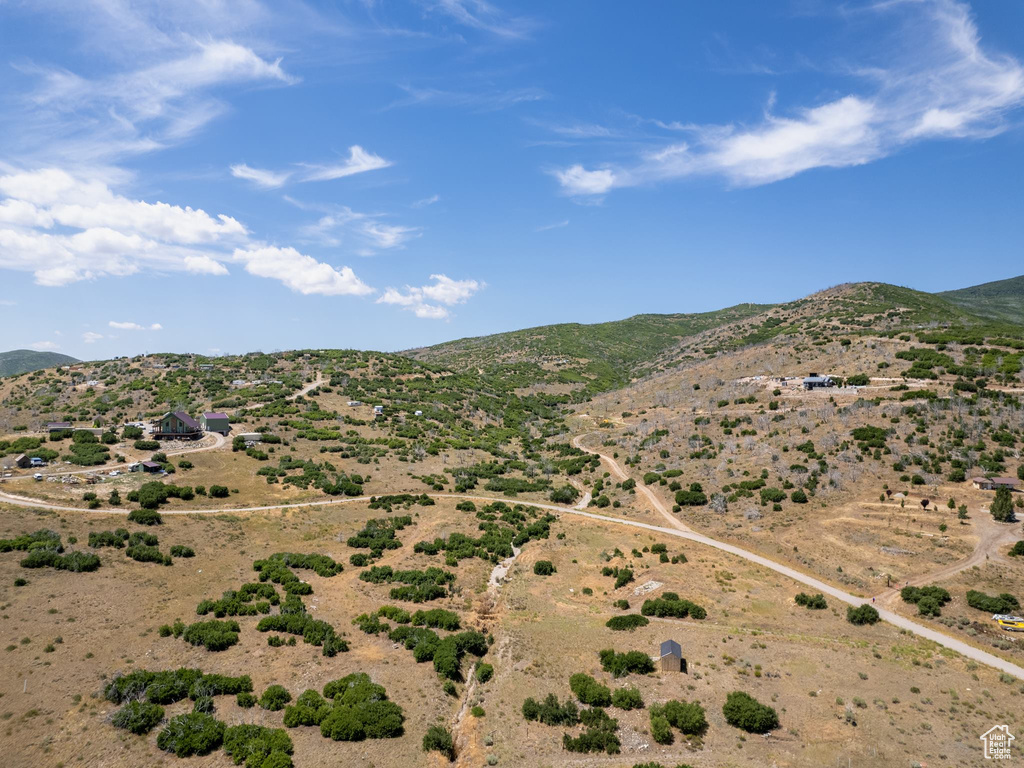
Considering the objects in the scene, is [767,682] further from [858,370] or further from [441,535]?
[858,370]

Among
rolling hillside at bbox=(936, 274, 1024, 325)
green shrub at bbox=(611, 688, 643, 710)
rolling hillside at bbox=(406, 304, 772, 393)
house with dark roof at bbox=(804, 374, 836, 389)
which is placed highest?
rolling hillside at bbox=(936, 274, 1024, 325)

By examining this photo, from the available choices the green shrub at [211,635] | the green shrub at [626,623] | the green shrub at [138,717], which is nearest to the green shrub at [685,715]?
the green shrub at [626,623]

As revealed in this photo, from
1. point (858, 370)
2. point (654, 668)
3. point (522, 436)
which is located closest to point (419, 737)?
point (654, 668)

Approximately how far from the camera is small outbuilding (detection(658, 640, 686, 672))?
27.5m

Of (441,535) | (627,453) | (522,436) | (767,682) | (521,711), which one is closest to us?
(521,711)

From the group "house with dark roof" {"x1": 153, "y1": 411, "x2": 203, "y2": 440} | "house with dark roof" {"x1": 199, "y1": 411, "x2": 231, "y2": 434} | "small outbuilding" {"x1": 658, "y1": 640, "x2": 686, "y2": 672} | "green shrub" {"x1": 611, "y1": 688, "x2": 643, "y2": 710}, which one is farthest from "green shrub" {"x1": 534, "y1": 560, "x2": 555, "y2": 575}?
"house with dark roof" {"x1": 199, "y1": 411, "x2": 231, "y2": 434}

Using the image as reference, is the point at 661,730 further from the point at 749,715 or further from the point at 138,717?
the point at 138,717

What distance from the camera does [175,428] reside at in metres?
65.6

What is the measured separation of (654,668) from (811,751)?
27.1ft

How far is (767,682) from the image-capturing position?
86.3ft

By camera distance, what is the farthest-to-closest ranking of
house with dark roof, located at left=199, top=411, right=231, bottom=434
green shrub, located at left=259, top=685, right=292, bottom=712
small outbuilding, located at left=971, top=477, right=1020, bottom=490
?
house with dark roof, located at left=199, top=411, right=231, bottom=434 < small outbuilding, located at left=971, top=477, right=1020, bottom=490 < green shrub, located at left=259, top=685, right=292, bottom=712

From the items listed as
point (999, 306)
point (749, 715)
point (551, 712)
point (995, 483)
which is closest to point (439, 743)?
point (551, 712)

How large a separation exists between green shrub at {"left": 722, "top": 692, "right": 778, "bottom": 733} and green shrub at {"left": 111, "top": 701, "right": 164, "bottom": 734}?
2635 centimetres

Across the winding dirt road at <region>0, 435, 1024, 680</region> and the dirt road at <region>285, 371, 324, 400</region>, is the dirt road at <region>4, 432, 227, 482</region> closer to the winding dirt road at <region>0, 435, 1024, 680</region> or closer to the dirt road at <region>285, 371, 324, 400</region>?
the winding dirt road at <region>0, 435, 1024, 680</region>
